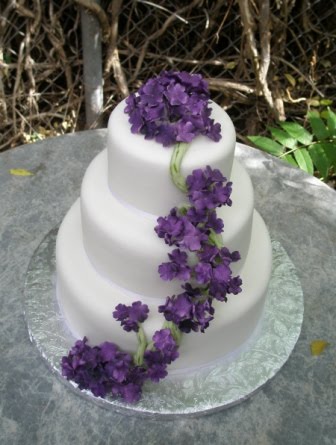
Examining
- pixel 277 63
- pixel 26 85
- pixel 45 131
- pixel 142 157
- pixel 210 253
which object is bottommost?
pixel 45 131

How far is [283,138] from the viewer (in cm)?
196

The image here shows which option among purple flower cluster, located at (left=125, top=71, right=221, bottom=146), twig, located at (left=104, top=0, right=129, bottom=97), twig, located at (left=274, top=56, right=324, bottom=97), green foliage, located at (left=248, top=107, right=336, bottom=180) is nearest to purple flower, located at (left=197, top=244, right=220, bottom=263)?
purple flower cluster, located at (left=125, top=71, right=221, bottom=146)

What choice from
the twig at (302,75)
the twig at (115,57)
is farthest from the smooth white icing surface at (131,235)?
the twig at (302,75)

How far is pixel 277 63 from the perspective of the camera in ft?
8.89

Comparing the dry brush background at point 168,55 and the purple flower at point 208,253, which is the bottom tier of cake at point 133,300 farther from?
the dry brush background at point 168,55

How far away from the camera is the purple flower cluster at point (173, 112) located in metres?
1.05

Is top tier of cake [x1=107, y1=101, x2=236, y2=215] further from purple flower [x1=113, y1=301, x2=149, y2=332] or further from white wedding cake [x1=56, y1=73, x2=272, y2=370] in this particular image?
purple flower [x1=113, y1=301, x2=149, y2=332]

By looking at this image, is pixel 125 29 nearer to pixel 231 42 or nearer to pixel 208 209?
pixel 231 42

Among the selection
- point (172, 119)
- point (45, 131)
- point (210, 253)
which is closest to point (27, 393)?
point (210, 253)

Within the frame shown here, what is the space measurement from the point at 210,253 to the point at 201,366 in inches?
15.1

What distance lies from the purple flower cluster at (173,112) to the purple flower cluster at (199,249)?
0.29 feet

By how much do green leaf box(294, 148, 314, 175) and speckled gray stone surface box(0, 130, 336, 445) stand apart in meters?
0.06

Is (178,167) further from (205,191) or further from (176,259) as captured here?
(176,259)

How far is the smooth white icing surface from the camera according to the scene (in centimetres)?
111
